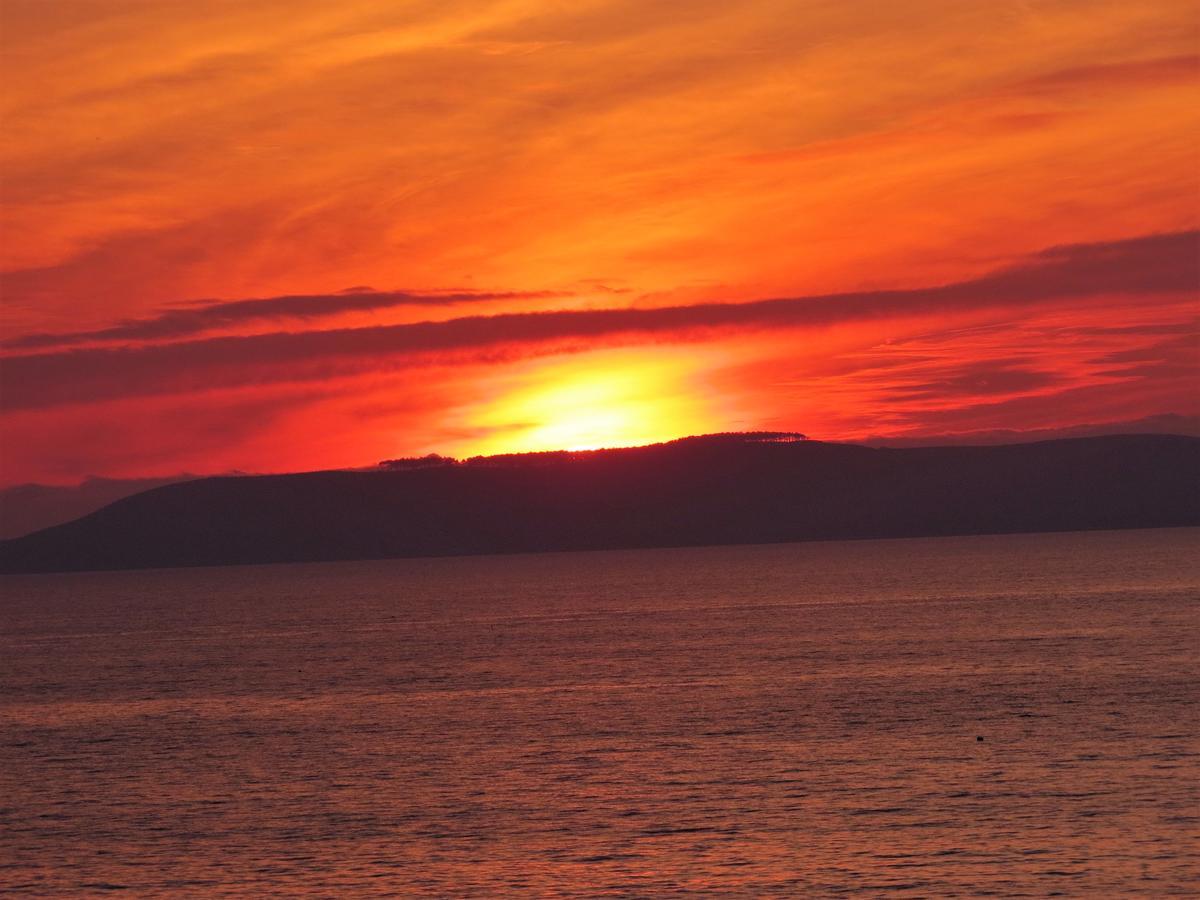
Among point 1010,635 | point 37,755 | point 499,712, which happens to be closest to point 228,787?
point 37,755

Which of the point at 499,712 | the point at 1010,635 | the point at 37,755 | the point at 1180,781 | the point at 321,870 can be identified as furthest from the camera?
A: the point at 1010,635

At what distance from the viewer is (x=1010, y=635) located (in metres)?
150

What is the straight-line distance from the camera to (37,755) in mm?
82875

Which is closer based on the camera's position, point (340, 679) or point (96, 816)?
point (96, 816)

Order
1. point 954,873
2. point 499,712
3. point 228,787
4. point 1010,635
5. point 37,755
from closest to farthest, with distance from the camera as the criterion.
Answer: point 954,873 < point 228,787 < point 37,755 < point 499,712 < point 1010,635

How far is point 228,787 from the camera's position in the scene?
69.5 metres

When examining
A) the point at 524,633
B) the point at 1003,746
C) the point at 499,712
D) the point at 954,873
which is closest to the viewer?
the point at 954,873

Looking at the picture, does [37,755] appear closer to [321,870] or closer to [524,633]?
[321,870]

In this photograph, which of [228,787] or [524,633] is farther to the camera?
[524,633]

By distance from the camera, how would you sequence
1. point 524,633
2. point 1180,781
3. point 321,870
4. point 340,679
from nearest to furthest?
point 321,870, point 1180,781, point 340,679, point 524,633

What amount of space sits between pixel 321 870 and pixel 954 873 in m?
20.8

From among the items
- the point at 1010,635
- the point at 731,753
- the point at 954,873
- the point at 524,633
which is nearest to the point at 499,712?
the point at 731,753

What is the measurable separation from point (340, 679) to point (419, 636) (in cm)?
6050

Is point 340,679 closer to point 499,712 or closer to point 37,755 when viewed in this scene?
point 499,712
